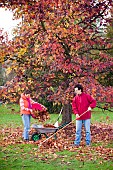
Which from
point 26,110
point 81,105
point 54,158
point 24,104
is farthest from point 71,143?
point 54,158

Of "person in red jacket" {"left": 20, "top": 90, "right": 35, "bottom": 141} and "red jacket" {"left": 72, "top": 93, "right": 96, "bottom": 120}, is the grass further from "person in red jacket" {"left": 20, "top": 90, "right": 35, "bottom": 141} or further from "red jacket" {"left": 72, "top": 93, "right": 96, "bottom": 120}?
"person in red jacket" {"left": 20, "top": 90, "right": 35, "bottom": 141}

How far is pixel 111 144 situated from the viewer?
11.3m

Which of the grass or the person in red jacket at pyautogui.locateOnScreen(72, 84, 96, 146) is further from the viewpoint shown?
the person in red jacket at pyautogui.locateOnScreen(72, 84, 96, 146)

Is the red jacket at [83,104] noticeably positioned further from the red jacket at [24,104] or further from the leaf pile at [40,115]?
the red jacket at [24,104]

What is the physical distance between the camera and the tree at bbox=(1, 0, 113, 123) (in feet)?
39.4

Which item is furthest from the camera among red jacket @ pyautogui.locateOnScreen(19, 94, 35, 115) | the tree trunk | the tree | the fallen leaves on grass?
the tree trunk

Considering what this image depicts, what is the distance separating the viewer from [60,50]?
491 inches

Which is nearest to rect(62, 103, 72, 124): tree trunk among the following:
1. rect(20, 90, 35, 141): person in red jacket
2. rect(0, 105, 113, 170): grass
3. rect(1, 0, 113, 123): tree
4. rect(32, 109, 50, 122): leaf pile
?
rect(1, 0, 113, 123): tree

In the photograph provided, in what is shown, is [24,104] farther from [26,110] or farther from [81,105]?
[81,105]

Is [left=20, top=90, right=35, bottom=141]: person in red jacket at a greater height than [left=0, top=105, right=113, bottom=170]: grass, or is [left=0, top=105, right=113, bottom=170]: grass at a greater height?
[left=20, top=90, right=35, bottom=141]: person in red jacket

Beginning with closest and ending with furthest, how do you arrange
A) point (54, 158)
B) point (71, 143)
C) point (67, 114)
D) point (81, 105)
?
point (54, 158) → point (81, 105) → point (71, 143) → point (67, 114)

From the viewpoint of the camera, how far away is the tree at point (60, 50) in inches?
473

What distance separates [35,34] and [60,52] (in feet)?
3.42

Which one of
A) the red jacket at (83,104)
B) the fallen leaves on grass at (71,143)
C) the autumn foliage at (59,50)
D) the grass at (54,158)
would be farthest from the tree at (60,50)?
the grass at (54,158)
